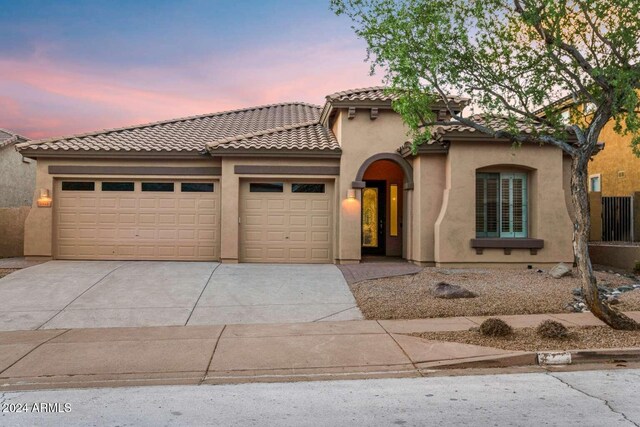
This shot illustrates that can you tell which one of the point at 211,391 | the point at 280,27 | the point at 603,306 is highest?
the point at 280,27

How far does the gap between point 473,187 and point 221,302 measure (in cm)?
774

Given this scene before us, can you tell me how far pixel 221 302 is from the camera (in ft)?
33.9

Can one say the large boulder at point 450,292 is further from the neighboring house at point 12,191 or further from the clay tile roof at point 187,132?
the neighboring house at point 12,191

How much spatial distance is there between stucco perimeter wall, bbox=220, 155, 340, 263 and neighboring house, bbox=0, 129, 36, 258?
759cm

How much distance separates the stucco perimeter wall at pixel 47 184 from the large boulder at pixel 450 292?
7845 millimetres

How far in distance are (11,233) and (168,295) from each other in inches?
361

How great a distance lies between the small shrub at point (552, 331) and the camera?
725cm

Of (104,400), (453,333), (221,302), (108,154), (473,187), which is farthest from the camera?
(108,154)

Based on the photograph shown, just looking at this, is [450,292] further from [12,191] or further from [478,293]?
[12,191]

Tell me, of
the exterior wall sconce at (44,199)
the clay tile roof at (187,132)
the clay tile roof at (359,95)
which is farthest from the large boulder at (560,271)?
the exterior wall sconce at (44,199)

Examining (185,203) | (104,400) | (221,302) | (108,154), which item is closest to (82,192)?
(108,154)

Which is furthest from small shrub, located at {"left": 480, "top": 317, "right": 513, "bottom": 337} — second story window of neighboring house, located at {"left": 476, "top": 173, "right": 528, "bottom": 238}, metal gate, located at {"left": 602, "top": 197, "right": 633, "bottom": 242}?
metal gate, located at {"left": 602, "top": 197, "right": 633, "bottom": 242}

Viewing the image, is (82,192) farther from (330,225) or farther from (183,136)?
(330,225)

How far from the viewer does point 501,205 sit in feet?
47.1
